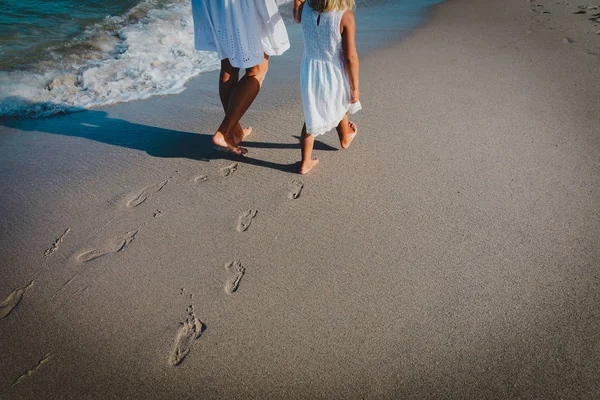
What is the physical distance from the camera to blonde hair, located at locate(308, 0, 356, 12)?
90.4 inches

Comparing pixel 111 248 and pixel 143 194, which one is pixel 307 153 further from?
pixel 111 248

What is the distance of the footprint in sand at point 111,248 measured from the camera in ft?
7.52

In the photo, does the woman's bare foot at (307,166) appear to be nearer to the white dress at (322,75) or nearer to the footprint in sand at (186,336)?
the white dress at (322,75)

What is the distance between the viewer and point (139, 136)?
136 inches

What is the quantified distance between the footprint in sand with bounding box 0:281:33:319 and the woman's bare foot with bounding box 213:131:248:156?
1434 mm

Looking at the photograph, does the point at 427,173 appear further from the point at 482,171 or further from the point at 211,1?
the point at 211,1

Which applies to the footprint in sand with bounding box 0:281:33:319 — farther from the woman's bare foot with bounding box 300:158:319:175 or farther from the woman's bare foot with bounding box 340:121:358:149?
the woman's bare foot with bounding box 340:121:358:149

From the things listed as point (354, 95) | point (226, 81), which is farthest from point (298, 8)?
point (226, 81)

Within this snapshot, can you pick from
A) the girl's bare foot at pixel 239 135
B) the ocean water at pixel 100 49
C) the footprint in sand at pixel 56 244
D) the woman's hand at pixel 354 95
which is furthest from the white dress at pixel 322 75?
the ocean water at pixel 100 49

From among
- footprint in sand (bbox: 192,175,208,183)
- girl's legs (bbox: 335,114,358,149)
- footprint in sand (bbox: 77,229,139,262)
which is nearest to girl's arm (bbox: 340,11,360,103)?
girl's legs (bbox: 335,114,358,149)

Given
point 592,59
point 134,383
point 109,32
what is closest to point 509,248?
point 134,383

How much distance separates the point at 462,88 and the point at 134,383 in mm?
3687

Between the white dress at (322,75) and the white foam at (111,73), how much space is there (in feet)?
7.15

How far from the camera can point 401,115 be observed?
351 centimetres
